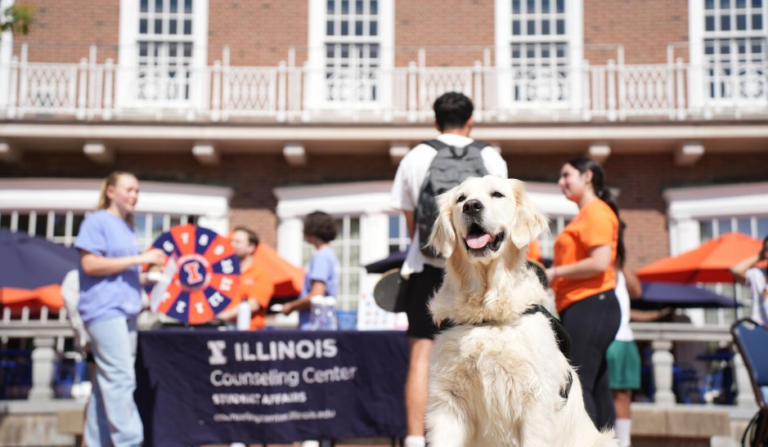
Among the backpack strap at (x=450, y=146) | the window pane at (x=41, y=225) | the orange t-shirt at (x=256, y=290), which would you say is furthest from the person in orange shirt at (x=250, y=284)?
the window pane at (x=41, y=225)

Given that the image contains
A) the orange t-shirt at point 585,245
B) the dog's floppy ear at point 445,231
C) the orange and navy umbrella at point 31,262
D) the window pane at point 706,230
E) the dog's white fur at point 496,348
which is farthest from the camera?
the window pane at point 706,230

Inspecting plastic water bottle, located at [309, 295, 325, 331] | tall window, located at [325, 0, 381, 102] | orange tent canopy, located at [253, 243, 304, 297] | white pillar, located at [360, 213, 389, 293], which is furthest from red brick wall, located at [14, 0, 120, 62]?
plastic water bottle, located at [309, 295, 325, 331]

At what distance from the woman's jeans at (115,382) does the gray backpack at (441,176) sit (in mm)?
2259

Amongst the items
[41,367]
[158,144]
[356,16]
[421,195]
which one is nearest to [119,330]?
[421,195]

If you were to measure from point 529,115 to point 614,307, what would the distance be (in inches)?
398

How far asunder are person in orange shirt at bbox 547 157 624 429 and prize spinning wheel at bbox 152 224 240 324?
3001mm

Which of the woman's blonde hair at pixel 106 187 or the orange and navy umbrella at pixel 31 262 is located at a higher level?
the woman's blonde hair at pixel 106 187

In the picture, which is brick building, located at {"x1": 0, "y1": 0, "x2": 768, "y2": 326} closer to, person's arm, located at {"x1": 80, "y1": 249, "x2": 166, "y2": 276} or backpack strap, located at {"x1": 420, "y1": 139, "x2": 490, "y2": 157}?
person's arm, located at {"x1": 80, "y1": 249, "x2": 166, "y2": 276}

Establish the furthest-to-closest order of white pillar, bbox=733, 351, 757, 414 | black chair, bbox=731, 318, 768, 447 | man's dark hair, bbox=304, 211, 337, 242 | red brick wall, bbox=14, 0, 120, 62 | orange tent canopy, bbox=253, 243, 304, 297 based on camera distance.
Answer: red brick wall, bbox=14, 0, 120, 62
orange tent canopy, bbox=253, 243, 304, 297
white pillar, bbox=733, 351, 757, 414
man's dark hair, bbox=304, 211, 337, 242
black chair, bbox=731, 318, 768, 447

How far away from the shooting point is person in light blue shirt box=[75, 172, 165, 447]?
18.5ft

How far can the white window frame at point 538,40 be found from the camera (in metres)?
15.0

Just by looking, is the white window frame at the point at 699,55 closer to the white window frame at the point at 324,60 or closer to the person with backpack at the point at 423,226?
the white window frame at the point at 324,60

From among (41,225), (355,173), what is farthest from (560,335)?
(41,225)

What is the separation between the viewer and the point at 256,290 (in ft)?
24.6
